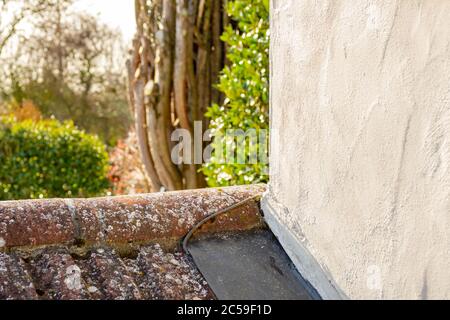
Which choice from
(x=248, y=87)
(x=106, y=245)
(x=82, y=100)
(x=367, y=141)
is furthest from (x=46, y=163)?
(x=82, y=100)

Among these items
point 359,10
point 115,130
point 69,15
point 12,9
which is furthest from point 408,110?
point 115,130

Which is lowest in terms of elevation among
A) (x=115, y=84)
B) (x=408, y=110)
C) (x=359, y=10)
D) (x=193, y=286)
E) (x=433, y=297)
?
(x=115, y=84)

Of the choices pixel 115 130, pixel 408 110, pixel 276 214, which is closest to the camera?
pixel 408 110

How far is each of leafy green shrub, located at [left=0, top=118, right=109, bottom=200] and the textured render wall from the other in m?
6.10

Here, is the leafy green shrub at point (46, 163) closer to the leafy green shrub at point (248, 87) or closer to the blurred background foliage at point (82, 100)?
the blurred background foliage at point (82, 100)

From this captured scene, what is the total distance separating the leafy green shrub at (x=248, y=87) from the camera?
4.13 metres

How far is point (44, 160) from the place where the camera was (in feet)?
25.6

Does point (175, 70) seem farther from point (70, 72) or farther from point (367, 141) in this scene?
point (70, 72)

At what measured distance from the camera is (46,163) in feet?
25.7

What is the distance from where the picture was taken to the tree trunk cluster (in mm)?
6184

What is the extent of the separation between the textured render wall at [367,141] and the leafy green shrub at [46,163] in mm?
6098

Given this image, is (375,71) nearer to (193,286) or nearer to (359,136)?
(359,136)

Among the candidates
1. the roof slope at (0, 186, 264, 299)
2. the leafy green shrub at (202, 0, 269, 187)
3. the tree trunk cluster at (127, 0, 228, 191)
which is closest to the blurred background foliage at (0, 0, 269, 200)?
the leafy green shrub at (202, 0, 269, 187)

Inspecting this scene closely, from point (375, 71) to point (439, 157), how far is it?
1.15 feet
